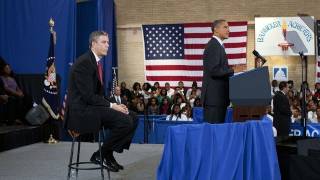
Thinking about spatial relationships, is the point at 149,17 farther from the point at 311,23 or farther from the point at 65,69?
the point at 65,69

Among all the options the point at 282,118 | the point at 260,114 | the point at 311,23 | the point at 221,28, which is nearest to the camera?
the point at 260,114

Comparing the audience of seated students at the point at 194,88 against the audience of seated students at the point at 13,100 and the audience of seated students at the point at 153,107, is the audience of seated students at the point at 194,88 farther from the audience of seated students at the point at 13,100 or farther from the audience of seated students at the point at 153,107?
the audience of seated students at the point at 13,100

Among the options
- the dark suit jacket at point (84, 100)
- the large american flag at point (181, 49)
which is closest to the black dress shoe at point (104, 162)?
the dark suit jacket at point (84, 100)

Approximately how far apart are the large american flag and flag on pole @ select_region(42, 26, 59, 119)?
563 centimetres

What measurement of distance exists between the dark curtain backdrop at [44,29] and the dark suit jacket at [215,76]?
553cm

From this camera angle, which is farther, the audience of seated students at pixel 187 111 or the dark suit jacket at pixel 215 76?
the audience of seated students at pixel 187 111

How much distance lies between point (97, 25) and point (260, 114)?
20.5 ft

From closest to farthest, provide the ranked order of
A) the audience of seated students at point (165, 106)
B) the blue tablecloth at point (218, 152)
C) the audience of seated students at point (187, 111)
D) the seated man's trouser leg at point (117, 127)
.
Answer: the blue tablecloth at point (218, 152) → the seated man's trouser leg at point (117, 127) → the audience of seated students at point (187, 111) → the audience of seated students at point (165, 106)

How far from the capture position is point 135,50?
53.3ft

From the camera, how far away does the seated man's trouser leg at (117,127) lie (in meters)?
5.34

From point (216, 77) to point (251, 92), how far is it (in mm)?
677

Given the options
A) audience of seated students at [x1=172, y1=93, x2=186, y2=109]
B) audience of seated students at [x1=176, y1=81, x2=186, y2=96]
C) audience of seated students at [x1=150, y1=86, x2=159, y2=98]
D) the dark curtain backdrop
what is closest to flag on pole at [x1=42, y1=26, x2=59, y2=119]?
the dark curtain backdrop

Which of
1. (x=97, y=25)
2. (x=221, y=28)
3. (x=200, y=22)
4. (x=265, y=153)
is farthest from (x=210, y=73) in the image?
(x=200, y=22)

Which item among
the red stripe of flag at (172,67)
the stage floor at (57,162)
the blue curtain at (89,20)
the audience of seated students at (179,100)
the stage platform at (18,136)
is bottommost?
the stage floor at (57,162)
